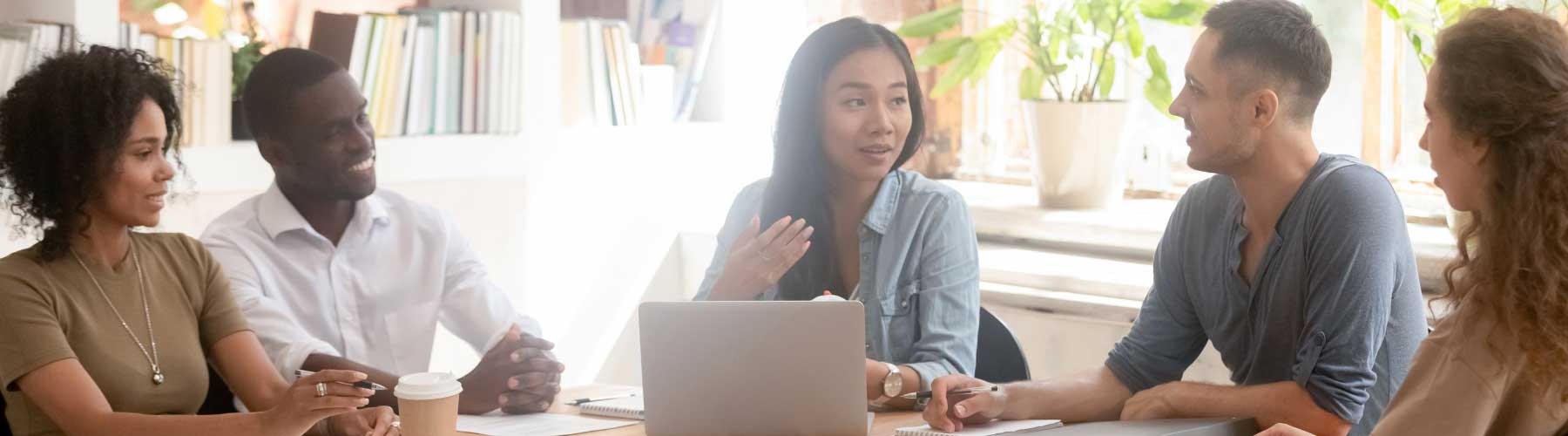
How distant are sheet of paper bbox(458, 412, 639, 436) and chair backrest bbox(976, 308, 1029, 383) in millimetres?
658

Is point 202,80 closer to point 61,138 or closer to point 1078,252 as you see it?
point 61,138

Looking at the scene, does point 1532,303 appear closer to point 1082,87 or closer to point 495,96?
point 1082,87

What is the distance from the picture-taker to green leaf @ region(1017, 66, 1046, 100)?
11.3 ft

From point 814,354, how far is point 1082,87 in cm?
175

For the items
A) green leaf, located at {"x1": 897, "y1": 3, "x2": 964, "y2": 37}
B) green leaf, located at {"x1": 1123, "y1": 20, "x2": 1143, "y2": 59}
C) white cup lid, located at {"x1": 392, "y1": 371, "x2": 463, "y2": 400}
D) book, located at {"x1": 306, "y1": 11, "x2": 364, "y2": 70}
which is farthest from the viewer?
green leaf, located at {"x1": 897, "y1": 3, "x2": 964, "y2": 37}

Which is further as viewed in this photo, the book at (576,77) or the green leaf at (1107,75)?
the book at (576,77)

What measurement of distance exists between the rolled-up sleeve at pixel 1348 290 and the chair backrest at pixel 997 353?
51 cm

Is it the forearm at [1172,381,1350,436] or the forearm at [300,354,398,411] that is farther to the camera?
the forearm at [300,354,398,411]

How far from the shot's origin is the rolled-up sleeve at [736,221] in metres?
2.68

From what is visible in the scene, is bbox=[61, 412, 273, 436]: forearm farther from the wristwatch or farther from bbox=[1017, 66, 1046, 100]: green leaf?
bbox=[1017, 66, 1046, 100]: green leaf

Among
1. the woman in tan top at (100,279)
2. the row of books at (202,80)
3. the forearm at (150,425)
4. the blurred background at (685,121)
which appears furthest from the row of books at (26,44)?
the forearm at (150,425)

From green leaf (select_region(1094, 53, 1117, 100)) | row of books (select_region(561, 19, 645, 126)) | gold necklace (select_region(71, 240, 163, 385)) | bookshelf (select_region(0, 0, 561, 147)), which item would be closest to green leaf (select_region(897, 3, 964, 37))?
green leaf (select_region(1094, 53, 1117, 100))

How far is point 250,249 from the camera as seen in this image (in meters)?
2.57

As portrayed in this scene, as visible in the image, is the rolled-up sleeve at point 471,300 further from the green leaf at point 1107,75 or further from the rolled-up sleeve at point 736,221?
the green leaf at point 1107,75
